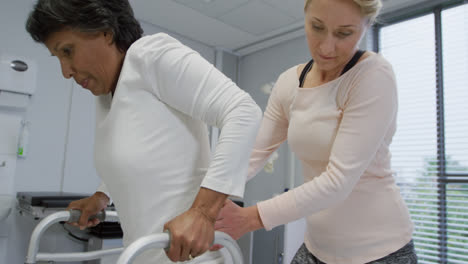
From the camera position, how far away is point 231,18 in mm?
3285

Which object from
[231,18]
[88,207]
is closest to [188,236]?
[88,207]

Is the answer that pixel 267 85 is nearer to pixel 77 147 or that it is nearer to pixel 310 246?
pixel 77 147

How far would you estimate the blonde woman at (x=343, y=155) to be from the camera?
2.64 feet

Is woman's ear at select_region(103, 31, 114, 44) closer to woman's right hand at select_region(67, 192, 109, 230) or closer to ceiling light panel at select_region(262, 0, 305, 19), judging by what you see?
woman's right hand at select_region(67, 192, 109, 230)

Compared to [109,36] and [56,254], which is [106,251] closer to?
[56,254]

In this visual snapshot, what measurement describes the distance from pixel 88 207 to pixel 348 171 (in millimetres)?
713

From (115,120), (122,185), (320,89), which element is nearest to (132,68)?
(115,120)

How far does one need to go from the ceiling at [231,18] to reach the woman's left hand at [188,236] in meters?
2.69

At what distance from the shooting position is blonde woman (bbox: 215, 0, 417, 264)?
0.80 metres

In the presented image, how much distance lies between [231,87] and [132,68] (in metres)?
0.21

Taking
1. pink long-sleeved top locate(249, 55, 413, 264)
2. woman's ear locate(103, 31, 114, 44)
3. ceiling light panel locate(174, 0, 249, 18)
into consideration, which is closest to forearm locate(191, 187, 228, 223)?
pink long-sleeved top locate(249, 55, 413, 264)

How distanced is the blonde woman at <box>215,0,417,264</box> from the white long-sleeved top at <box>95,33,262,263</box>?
0.13 metres

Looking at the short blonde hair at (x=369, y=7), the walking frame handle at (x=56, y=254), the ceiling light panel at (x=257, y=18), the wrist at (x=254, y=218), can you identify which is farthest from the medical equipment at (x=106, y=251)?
the ceiling light panel at (x=257, y=18)

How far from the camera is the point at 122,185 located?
2.36ft
